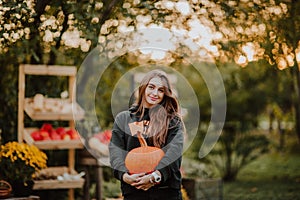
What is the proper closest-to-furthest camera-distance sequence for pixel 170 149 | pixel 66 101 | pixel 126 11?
pixel 170 149, pixel 126 11, pixel 66 101

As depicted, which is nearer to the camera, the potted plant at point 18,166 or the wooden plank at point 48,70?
the potted plant at point 18,166

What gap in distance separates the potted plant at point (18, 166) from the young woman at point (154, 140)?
2163 millimetres

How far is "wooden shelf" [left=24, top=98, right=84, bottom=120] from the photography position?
6.58 m

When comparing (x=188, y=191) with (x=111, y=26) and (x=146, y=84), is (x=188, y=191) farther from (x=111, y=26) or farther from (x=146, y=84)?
(x=146, y=84)

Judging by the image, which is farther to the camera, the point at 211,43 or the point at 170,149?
the point at 211,43

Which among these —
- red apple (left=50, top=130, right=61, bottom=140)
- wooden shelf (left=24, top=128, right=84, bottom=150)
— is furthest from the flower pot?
red apple (left=50, top=130, right=61, bottom=140)

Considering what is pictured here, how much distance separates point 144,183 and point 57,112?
3.15m

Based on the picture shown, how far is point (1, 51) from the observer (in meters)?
6.38

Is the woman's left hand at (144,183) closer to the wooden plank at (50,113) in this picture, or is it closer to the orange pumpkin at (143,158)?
the orange pumpkin at (143,158)

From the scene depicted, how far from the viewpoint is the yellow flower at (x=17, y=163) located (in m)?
5.86

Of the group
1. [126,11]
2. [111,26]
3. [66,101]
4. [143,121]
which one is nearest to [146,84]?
[143,121]

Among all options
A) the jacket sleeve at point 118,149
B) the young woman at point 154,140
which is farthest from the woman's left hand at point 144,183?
the jacket sleeve at point 118,149

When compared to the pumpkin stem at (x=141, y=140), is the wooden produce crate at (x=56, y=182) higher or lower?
lower

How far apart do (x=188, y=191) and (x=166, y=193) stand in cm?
343
